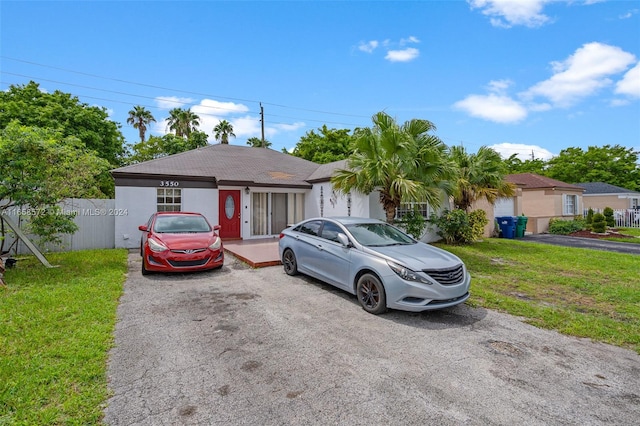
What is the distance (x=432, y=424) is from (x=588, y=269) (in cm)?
897

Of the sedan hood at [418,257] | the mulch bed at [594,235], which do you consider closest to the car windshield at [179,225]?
the sedan hood at [418,257]

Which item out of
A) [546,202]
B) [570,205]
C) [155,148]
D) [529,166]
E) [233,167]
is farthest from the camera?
[529,166]

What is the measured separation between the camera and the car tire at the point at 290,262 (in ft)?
24.6

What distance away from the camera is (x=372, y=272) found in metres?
5.16

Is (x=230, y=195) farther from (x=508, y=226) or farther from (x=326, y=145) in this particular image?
(x=326, y=145)

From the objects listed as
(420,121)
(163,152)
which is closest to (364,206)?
(420,121)

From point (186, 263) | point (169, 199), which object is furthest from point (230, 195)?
point (186, 263)

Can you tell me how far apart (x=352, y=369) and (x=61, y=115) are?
82.4ft

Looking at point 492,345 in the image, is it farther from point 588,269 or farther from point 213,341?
point 588,269

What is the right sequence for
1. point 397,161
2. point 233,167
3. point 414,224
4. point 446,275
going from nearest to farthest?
point 446,275 < point 397,161 < point 414,224 < point 233,167

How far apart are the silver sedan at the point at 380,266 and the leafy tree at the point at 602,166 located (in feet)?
142

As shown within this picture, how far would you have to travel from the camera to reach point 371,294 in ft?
16.9

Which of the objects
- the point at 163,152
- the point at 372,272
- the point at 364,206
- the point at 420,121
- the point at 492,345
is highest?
the point at 163,152

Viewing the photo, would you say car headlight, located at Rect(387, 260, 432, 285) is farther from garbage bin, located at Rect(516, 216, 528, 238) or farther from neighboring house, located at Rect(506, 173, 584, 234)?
neighboring house, located at Rect(506, 173, 584, 234)
